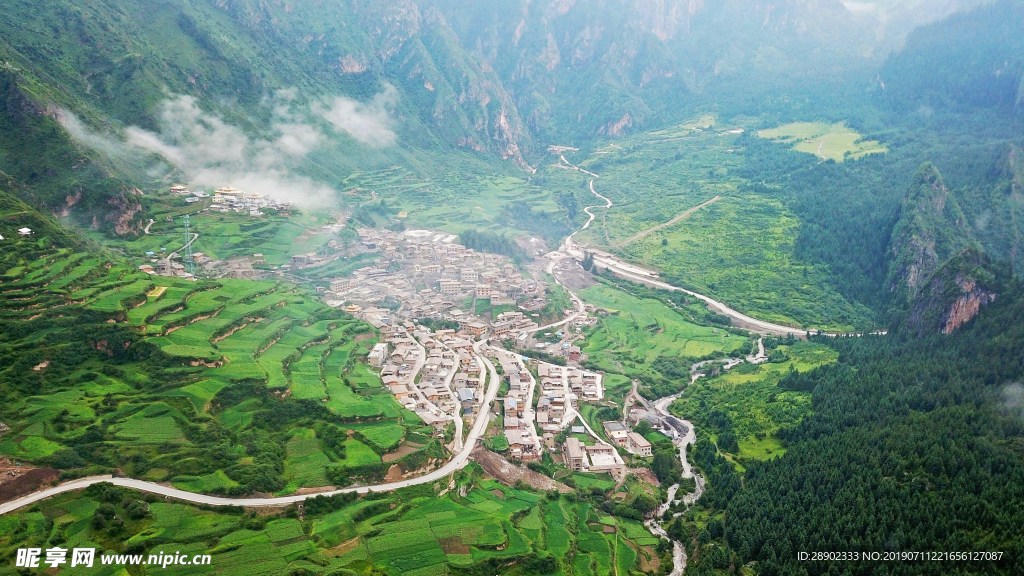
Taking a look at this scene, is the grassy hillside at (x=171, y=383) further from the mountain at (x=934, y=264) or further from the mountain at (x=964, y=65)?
the mountain at (x=964, y=65)

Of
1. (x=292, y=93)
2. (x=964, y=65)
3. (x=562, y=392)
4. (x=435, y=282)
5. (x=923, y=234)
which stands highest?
(x=292, y=93)

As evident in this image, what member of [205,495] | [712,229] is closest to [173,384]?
[205,495]

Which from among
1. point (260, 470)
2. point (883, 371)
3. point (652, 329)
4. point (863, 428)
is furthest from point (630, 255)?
point (260, 470)

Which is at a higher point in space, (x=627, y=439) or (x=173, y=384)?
(x=173, y=384)

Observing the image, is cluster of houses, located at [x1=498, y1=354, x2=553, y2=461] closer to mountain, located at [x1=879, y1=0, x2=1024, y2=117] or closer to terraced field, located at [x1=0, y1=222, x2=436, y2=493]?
terraced field, located at [x1=0, y1=222, x2=436, y2=493]

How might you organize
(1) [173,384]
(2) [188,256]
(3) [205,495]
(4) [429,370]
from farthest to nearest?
(2) [188,256], (4) [429,370], (1) [173,384], (3) [205,495]

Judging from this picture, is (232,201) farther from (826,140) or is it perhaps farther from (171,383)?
(826,140)

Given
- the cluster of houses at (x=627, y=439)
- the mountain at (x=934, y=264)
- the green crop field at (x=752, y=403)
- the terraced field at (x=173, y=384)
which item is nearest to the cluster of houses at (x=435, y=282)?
the terraced field at (x=173, y=384)
